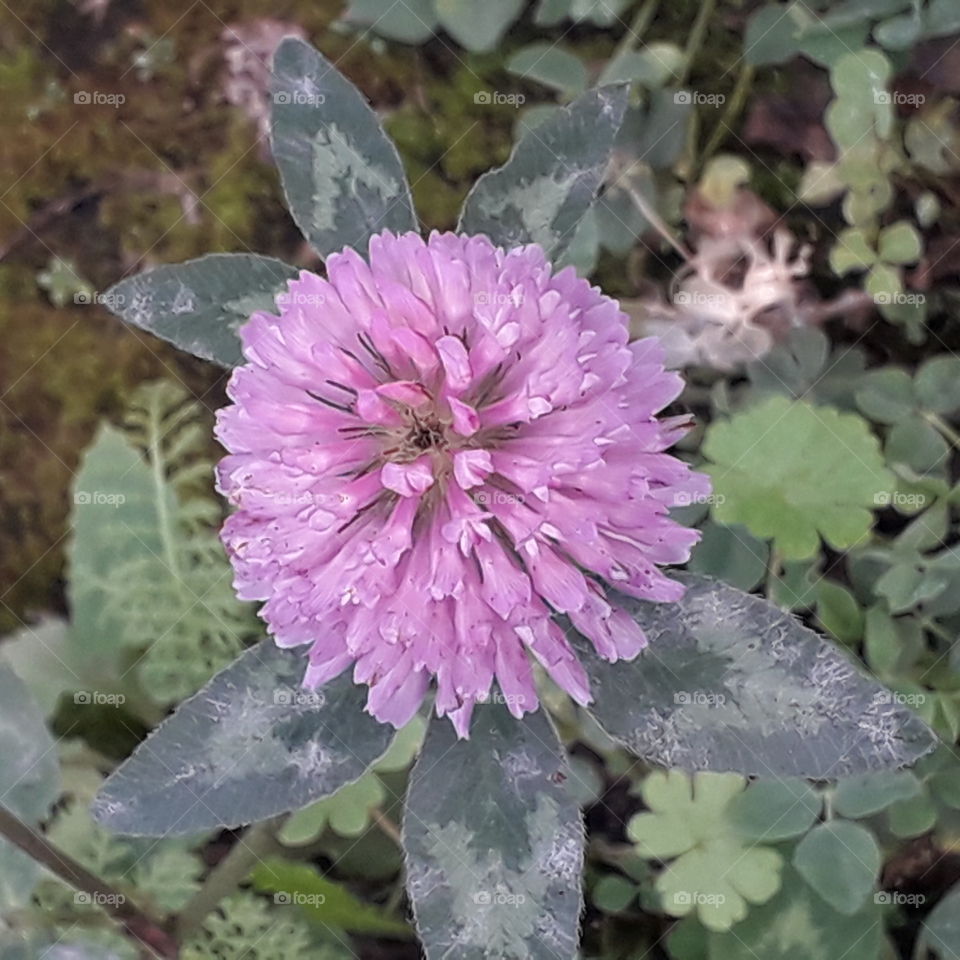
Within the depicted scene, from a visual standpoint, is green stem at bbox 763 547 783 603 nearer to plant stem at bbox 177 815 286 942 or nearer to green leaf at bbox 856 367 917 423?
green leaf at bbox 856 367 917 423

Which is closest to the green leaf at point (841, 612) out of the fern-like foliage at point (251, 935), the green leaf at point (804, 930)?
the green leaf at point (804, 930)

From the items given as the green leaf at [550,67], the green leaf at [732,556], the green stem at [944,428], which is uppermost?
the green leaf at [550,67]

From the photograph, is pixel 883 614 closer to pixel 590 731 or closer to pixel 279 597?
pixel 590 731

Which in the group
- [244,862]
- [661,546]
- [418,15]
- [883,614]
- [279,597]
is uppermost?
[418,15]

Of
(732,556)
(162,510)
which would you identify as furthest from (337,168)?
(732,556)

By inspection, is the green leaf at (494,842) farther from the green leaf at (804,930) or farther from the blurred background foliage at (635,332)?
the green leaf at (804,930)

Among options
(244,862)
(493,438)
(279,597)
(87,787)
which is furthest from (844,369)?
(87,787)
